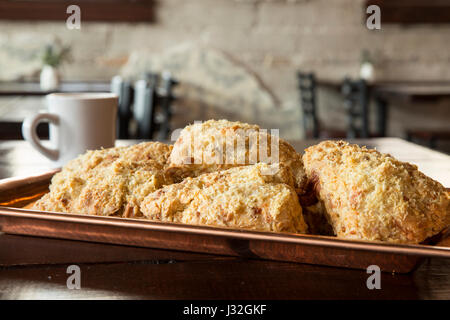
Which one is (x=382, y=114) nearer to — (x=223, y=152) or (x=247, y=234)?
(x=223, y=152)

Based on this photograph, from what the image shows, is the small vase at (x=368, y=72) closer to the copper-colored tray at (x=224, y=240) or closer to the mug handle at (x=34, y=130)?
the mug handle at (x=34, y=130)

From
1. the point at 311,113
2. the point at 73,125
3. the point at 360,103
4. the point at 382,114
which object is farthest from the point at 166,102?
the point at 382,114

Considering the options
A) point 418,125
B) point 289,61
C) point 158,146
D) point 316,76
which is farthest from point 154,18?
point 158,146

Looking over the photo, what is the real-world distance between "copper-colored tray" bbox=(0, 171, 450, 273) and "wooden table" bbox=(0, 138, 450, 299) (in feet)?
0.04

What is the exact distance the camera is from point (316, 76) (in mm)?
4434

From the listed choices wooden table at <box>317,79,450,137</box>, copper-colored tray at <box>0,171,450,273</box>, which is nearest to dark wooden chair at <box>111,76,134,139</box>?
copper-colored tray at <box>0,171,450,273</box>

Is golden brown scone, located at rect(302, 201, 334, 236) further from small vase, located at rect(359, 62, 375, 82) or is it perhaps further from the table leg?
small vase, located at rect(359, 62, 375, 82)

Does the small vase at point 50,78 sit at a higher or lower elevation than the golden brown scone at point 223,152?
higher

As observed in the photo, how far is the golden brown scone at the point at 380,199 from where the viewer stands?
52cm

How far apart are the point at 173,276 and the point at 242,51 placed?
3.98 meters

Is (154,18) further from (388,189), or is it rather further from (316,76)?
(388,189)

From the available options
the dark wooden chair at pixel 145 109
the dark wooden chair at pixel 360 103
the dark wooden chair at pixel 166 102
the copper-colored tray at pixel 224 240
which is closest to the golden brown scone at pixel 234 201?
the copper-colored tray at pixel 224 240

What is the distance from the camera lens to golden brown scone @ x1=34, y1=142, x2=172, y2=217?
2.01ft

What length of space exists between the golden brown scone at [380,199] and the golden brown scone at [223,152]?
7 cm
